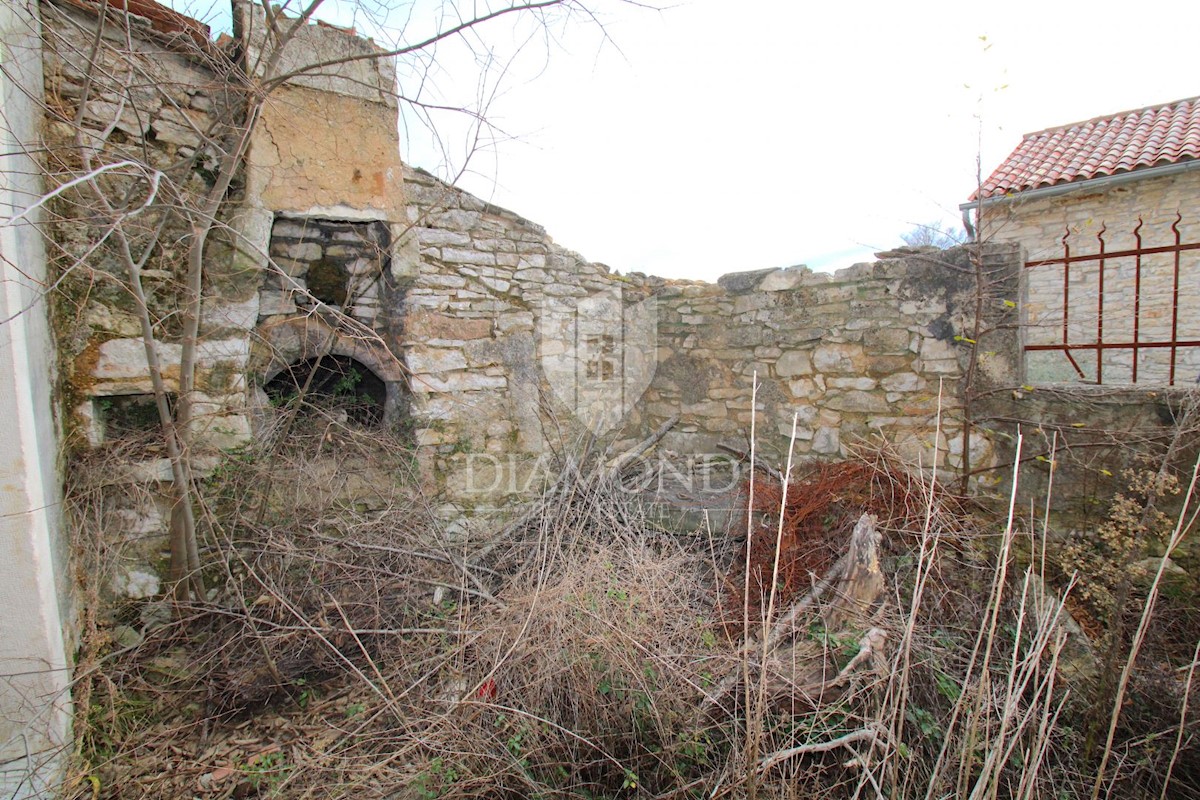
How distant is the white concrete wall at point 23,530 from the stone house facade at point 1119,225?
7.24m

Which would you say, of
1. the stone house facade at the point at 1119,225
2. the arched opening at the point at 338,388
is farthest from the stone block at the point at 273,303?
the stone house facade at the point at 1119,225

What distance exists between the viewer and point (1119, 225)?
677cm

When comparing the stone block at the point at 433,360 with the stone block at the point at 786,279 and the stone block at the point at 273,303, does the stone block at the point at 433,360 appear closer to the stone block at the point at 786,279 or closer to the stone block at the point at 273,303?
the stone block at the point at 273,303

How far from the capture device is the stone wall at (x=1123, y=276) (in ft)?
20.5

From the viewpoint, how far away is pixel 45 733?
206 cm

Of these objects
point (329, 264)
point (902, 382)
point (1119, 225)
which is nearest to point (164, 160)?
point (329, 264)

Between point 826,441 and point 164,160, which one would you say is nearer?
point 164,160

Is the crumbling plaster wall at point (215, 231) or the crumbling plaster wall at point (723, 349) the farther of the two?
the crumbling plaster wall at point (723, 349)

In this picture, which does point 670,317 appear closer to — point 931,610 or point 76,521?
point 931,610

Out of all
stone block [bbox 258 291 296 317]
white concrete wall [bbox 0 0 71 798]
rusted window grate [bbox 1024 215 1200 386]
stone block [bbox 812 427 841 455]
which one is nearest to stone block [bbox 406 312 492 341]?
stone block [bbox 258 291 296 317]

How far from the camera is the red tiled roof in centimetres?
633

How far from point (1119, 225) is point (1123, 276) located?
69 cm

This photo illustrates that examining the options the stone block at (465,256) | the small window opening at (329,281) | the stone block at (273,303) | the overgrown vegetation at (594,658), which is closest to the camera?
the overgrown vegetation at (594,658)

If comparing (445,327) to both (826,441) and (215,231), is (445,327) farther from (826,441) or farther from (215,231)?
(826,441)
